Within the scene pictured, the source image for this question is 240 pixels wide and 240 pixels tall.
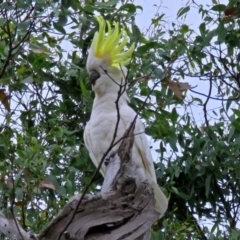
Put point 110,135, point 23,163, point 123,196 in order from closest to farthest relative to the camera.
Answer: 1. point 123,196
2. point 23,163
3. point 110,135

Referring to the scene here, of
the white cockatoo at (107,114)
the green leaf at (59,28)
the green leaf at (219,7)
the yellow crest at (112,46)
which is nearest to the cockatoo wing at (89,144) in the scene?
the white cockatoo at (107,114)

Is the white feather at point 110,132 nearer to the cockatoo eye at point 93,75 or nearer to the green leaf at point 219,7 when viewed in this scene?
the cockatoo eye at point 93,75

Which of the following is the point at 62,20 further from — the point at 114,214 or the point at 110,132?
the point at 114,214

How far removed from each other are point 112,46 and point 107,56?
0.46 feet

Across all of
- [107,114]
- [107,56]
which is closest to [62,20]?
[107,56]

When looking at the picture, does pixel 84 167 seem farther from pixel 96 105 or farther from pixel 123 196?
pixel 123 196

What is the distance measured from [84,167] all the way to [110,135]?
40cm

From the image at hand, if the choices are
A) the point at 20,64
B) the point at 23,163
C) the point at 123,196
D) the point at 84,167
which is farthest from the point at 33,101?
the point at 123,196

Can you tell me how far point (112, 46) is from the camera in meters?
2.76

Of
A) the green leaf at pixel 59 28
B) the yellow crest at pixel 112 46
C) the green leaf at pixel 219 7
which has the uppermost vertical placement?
the green leaf at pixel 59 28

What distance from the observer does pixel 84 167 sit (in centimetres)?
334

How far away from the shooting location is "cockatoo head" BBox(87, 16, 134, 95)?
2.67 meters

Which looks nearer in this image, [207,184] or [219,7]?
[219,7]

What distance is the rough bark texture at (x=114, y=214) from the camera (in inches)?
75.4
